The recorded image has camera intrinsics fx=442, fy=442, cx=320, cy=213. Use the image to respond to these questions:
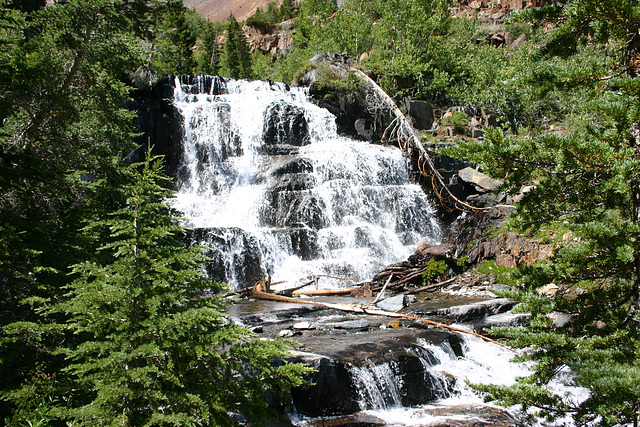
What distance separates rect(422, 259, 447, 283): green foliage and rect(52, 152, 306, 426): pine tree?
11762 millimetres

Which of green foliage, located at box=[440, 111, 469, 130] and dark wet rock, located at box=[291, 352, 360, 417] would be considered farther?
green foliage, located at box=[440, 111, 469, 130]

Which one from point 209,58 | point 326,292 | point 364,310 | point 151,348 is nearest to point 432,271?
point 326,292

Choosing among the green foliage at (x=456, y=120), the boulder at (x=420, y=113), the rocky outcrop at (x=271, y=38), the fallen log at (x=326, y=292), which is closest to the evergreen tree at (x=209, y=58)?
the rocky outcrop at (x=271, y=38)

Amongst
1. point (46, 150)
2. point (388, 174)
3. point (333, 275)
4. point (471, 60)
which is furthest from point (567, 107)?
point (46, 150)

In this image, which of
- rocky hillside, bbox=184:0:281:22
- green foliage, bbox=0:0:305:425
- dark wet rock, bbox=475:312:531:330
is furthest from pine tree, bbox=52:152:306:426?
rocky hillside, bbox=184:0:281:22

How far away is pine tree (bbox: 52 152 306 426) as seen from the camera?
11.1 ft

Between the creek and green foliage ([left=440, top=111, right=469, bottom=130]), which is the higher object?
green foliage ([left=440, top=111, right=469, bottom=130])

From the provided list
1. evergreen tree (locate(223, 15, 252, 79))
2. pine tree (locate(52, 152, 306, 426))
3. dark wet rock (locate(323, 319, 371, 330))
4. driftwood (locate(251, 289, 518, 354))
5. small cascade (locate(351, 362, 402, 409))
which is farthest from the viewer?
evergreen tree (locate(223, 15, 252, 79))

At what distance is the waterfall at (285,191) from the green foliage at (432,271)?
2946 mm

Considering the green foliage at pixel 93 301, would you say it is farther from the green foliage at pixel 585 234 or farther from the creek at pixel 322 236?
the green foliage at pixel 585 234

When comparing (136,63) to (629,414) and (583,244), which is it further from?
(629,414)

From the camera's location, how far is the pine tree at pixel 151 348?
3.39m

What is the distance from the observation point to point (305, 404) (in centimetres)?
679

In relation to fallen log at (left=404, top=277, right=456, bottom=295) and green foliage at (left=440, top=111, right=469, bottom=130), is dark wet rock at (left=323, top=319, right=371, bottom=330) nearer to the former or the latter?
fallen log at (left=404, top=277, right=456, bottom=295)
